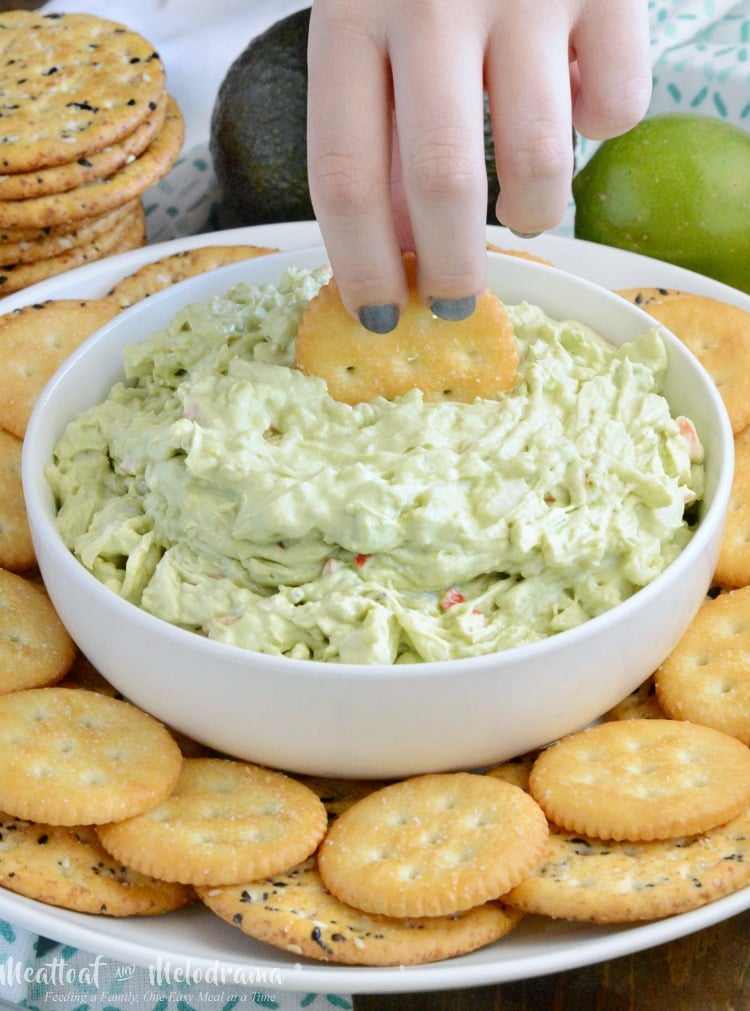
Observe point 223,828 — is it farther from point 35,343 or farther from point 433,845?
point 35,343

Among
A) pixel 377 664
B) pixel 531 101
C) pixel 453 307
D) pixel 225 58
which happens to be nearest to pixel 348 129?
pixel 531 101

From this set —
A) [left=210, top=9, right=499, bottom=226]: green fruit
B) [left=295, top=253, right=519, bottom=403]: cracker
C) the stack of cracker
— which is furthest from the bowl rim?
[left=210, top=9, right=499, bottom=226]: green fruit

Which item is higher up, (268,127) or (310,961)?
(268,127)

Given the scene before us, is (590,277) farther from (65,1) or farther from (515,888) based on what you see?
(65,1)

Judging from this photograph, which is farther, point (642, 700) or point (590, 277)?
point (590, 277)

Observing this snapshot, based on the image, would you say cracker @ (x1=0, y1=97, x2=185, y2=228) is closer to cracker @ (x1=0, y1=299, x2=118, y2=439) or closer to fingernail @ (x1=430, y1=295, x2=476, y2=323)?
cracker @ (x1=0, y1=299, x2=118, y2=439)

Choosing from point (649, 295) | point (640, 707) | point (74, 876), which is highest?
point (649, 295)

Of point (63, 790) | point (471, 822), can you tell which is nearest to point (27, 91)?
point (63, 790)
